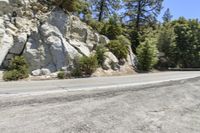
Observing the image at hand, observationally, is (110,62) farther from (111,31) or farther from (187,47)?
(187,47)

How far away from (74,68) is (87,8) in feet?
36.6

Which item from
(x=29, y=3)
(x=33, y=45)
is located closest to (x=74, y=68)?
(x=33, y=45)

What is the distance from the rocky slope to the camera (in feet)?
79.3

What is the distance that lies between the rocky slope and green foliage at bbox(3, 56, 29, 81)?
99 centimetres

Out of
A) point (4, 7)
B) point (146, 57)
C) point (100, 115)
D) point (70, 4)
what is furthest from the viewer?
point (146, 57)

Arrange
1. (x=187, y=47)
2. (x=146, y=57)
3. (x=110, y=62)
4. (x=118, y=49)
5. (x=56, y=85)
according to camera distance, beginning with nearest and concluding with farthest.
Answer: (x=56, y=85) → (x=110, y=62) → (x=118, y=49) → (x=146, y=57) → (x=187, y=47)

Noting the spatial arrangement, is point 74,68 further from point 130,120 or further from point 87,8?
point 130,120

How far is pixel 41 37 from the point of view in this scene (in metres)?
25.9

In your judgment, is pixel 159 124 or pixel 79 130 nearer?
pixel 79 130

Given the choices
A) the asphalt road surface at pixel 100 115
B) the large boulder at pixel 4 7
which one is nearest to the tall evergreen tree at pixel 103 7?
the large boulder at pixel 4 7

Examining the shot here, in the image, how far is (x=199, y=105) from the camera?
10.6 metres

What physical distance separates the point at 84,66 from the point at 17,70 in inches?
205

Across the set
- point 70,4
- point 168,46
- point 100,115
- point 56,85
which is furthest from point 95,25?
point 100,115

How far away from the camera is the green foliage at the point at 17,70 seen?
67.8ft
